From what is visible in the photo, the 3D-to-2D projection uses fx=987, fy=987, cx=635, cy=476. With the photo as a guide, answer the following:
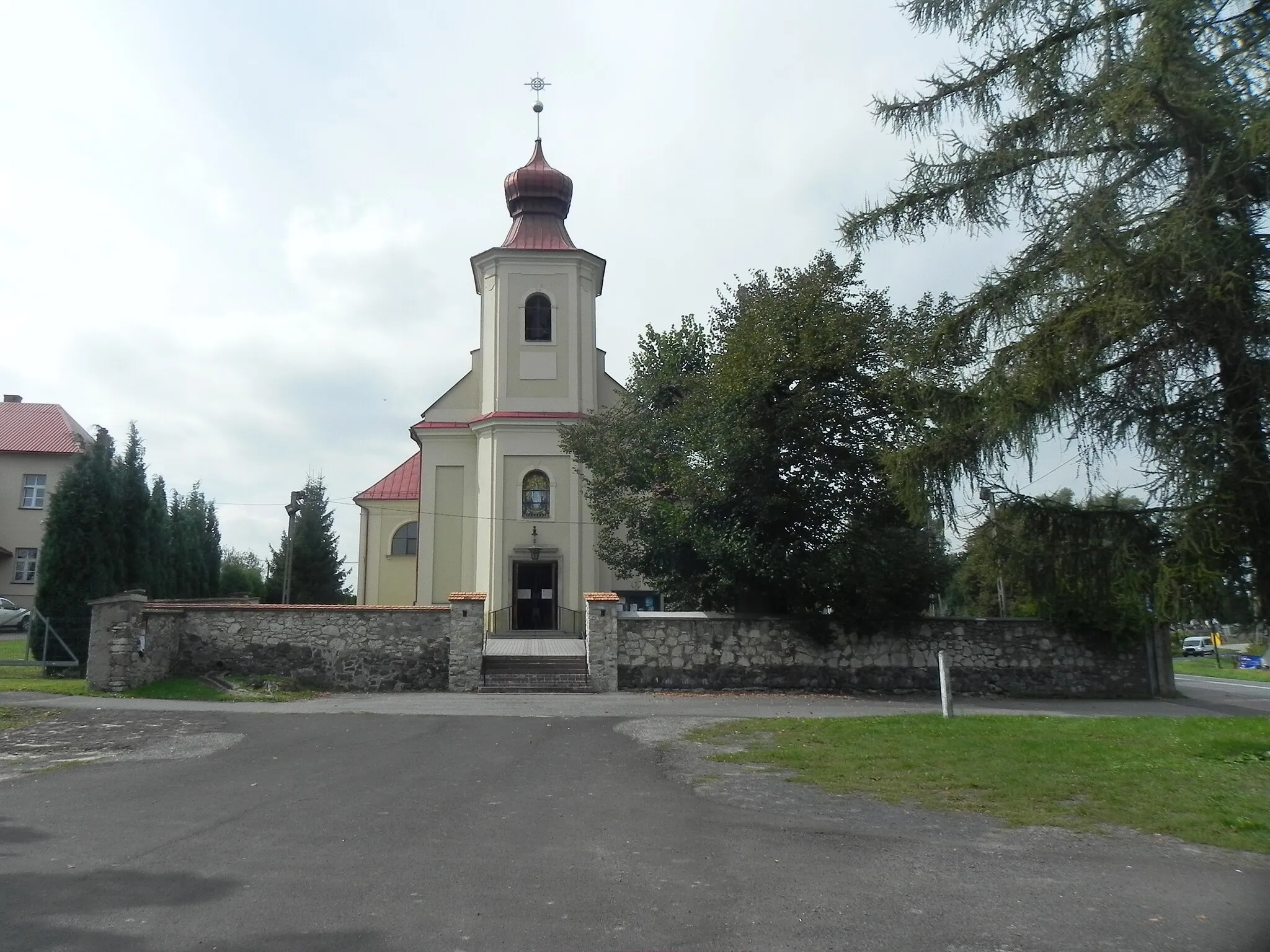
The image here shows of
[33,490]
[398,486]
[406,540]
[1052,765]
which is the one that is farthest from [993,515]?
[33,490]

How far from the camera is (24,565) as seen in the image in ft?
140

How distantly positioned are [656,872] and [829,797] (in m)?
2.86

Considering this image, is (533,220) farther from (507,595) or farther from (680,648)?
(680,648)

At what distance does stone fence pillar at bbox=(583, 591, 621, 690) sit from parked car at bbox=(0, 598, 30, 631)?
2522cm

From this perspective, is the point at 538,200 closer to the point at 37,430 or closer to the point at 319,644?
the point at 319,644

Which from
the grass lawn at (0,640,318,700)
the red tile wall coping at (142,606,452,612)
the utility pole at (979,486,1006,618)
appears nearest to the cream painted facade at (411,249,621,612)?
the red tile wall coping at (142,606,452,612)

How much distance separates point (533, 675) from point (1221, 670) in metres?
32.7

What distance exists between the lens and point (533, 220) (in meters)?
32.7

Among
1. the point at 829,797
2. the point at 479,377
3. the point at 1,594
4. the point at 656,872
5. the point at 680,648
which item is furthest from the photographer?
the point at 1,594

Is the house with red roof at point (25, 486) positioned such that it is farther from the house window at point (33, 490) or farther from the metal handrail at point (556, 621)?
the metal handrail at point (556, 621)

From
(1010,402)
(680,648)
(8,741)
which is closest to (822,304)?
(680,648)

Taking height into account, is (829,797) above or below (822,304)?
below

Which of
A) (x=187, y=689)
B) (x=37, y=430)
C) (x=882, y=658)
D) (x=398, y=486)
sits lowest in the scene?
(x=187, y=689)

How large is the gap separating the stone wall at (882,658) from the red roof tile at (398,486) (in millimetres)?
17345
